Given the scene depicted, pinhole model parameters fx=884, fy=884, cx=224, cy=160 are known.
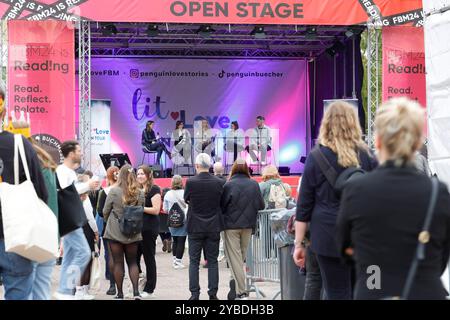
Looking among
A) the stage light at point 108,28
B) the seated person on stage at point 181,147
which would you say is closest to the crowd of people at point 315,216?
the stage light at point 108,28

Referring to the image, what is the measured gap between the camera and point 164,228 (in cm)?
1594

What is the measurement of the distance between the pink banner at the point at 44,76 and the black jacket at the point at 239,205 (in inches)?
344

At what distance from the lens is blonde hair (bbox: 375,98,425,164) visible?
3629 mm

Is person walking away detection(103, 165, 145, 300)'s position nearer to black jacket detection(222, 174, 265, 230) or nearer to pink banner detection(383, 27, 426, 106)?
black jacket detection(222, 174, 265, 230)

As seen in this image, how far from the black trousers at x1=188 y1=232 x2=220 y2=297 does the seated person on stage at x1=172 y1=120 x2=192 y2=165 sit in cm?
1531

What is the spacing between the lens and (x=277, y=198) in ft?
40.9

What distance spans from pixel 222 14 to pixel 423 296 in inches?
616

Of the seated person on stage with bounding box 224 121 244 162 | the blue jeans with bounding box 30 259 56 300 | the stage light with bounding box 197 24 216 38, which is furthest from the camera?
the seated person on stage with bounding box 224 121 244 162

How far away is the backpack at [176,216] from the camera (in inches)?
540

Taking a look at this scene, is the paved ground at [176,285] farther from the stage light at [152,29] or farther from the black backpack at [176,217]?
Answer: the stage light at [152,29]

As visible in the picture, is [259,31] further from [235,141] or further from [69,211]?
[69,211]

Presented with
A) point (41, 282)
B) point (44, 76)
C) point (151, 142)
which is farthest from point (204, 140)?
point (41, 282)

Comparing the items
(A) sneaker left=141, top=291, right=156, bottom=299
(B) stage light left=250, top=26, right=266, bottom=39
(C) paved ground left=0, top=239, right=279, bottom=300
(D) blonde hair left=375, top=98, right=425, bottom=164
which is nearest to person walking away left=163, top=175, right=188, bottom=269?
(C) paved ground left=0, top=239, right=279, bottom=300

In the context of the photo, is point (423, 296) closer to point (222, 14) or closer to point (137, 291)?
point (137, 291)
